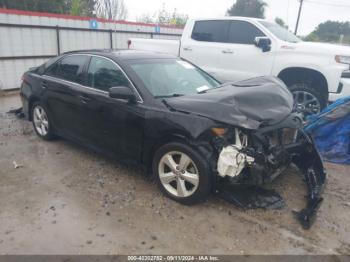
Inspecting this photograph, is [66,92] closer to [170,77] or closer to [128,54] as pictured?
[128,54]

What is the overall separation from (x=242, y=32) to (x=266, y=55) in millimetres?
805

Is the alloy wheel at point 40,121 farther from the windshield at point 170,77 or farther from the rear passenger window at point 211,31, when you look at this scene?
the rear passenger window at point 211,31

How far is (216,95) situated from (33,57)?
27.6 ft

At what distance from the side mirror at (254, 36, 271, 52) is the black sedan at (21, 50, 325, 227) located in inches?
97.1

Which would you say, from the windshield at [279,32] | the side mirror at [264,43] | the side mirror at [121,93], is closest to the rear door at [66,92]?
the side mirror at [121,93]

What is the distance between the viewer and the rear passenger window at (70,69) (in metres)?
4.69

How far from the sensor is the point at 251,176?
3340 millimetres

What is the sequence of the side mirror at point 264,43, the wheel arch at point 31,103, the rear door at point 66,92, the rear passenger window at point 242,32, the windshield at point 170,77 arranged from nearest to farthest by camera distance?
the windshield at point 170,77 < the rear door at point 66,92 < the wheel arch at point 31,103 < the side mirror at point 264,43 < the rear passenger window at point 242,32

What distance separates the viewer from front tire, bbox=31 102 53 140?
5.35 m

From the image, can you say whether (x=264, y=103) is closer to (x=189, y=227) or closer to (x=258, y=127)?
(x=258, y=127)

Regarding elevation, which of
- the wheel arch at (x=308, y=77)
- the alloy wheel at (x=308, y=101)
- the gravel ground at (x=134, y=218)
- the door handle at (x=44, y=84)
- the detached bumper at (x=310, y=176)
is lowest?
the gravel ground at (x=134, y=218)

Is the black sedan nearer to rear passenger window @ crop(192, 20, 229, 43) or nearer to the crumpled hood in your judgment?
the crumpled hood

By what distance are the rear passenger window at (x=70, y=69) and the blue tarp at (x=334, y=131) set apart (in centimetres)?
360

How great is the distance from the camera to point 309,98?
648 centimetres
